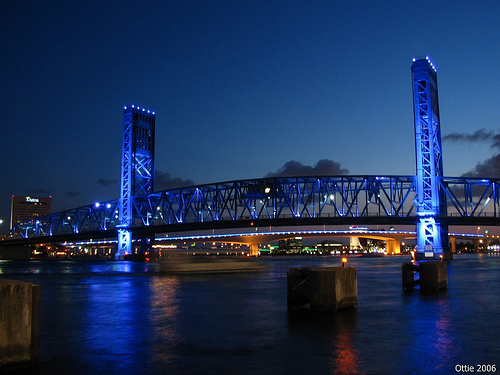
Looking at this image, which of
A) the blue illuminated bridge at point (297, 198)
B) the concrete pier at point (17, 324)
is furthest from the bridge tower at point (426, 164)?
the concrete pier at point (17, 324)

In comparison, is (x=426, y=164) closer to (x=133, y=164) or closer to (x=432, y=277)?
(x=133, y=164)

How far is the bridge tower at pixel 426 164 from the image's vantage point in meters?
93.1

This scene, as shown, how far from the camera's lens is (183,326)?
13.5 meters

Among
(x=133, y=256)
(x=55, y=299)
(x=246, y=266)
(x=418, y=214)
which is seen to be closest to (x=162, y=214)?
(x=133, y=256)

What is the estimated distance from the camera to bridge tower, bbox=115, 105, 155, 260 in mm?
127562

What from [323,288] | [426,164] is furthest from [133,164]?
[323,288]

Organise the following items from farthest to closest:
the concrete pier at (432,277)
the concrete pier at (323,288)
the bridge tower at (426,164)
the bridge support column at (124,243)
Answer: the bridge support column at (124,243)
the bridge tower at (426,164)
the concrete pier at (432,277)
the concrete pier at (323,288)

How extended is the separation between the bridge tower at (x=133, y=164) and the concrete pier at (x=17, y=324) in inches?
4698

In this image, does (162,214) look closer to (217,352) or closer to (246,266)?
(246,266)

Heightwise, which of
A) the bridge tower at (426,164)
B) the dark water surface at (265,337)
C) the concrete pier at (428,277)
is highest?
the bridge tower at (426,164)

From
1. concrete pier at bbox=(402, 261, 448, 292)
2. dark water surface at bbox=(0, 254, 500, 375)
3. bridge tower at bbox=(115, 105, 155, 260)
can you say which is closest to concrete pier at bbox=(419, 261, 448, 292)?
concrete pier at bbox=(402, 261, 448, 292)

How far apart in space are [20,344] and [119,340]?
9.82 ft

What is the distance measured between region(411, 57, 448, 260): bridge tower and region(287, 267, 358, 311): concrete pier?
79.2 m

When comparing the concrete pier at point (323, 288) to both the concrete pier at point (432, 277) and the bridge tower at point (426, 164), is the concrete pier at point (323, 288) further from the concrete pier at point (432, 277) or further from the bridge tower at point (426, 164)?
the bridge tower at point (426, 164)
